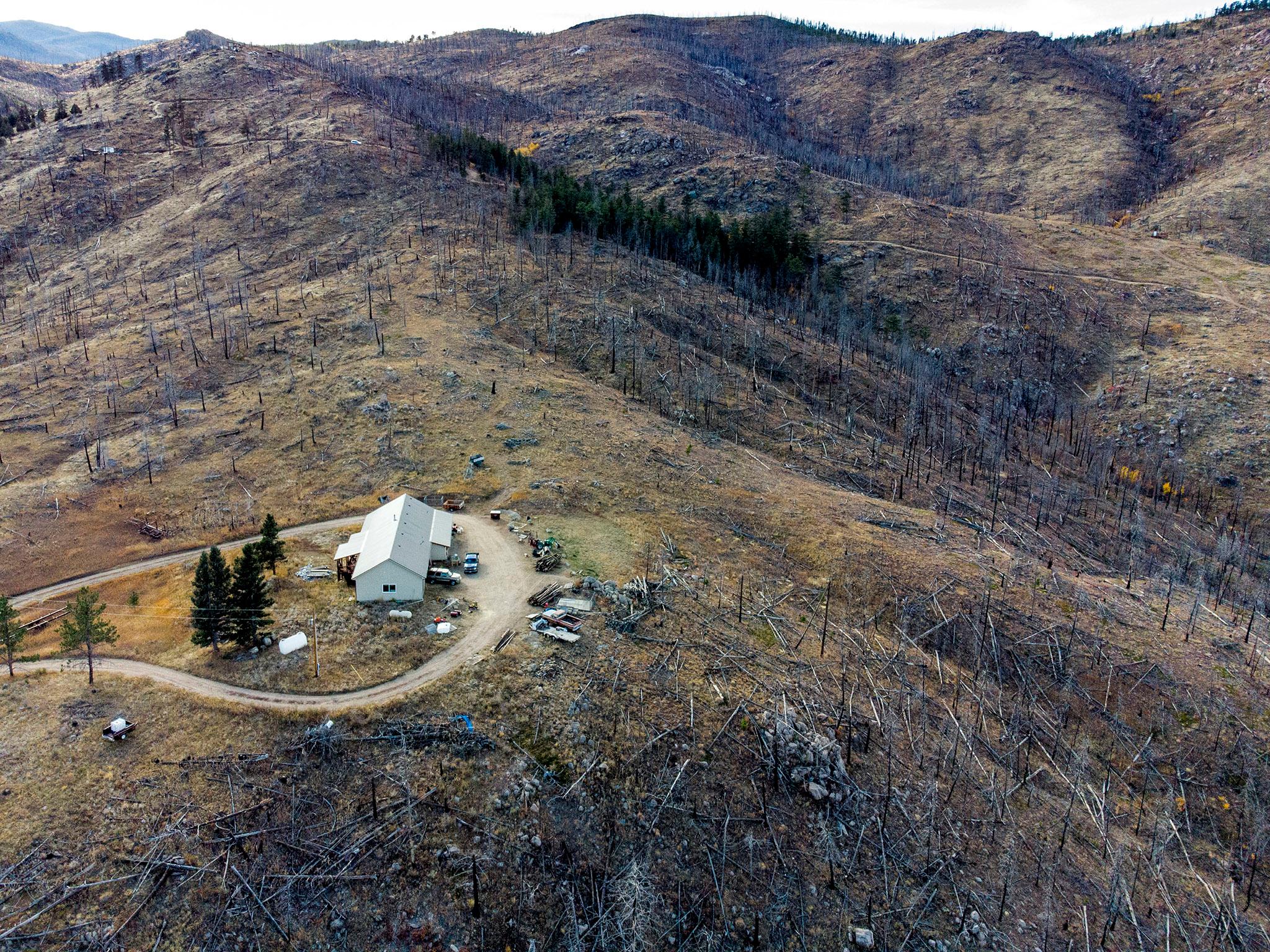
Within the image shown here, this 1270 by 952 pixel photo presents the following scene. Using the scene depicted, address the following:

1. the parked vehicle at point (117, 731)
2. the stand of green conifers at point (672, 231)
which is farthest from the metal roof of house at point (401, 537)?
the stand of green conifers at point (672, 231)

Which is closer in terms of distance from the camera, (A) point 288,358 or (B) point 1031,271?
(A) point 288,358

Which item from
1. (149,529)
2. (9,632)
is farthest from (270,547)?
(149,529)

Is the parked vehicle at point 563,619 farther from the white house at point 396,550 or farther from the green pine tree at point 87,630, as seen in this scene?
the green pine tree at point 87,630

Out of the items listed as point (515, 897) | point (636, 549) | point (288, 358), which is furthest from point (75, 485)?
point (515, 897)

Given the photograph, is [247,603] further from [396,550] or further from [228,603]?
[396,550]

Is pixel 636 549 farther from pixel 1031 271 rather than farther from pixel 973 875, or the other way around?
pixel 1031 271

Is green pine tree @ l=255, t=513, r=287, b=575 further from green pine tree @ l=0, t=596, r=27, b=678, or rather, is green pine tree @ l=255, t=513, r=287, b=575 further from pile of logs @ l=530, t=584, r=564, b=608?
pile of logs @ l=530, t=584, r=564, b=608
